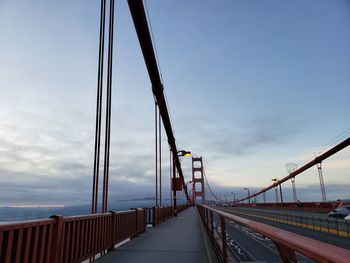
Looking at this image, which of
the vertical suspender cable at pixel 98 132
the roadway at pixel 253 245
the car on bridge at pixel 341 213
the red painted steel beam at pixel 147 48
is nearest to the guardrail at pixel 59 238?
the vertical suspender cable at pixel 98 132

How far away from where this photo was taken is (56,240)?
412 cm

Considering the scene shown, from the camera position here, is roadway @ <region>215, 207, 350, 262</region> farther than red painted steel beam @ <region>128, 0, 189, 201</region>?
No

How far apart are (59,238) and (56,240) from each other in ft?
0.30

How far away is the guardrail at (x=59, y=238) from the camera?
124 inches

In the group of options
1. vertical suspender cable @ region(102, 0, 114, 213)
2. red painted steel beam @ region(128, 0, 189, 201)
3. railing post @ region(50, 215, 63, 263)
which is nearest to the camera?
railing post @ region(50, 215, 63, 263)

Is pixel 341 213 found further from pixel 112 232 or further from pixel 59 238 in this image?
pixel 59 238

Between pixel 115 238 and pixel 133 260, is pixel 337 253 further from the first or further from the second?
pixel 115 238

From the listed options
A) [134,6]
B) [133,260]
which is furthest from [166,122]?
[133,260]

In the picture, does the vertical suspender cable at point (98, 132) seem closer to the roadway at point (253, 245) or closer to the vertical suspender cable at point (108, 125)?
the vertical suspender cable at point (108, 125)

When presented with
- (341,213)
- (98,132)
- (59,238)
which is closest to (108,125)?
(98,132)

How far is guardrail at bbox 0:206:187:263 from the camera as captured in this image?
10.3 feet

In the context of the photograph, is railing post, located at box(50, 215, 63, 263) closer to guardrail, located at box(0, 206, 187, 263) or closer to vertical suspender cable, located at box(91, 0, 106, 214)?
guardrail, located at box(0, 206, 187, 263)

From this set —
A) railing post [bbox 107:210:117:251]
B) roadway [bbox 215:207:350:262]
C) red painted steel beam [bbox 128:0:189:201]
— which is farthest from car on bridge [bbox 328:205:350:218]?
railing post [bbox 107:210:117:251]

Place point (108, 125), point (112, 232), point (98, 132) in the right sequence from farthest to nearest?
point (108, 125)
point (98, 132)
point (112, 232)
